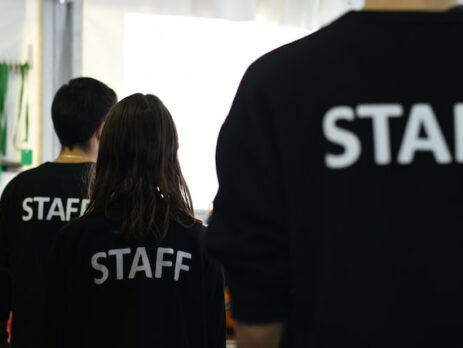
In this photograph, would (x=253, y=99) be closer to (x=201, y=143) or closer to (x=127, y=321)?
(x=127, y=321)

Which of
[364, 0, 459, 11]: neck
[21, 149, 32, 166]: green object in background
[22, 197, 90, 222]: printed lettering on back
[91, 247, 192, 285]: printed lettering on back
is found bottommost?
[91, 247, 192, 285]: printed lettering on back

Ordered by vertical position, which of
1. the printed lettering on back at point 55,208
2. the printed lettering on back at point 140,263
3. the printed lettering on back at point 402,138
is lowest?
the printed lettering on back at point 140,263

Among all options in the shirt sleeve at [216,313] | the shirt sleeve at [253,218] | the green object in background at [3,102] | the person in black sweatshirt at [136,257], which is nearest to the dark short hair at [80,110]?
the person in black sweatshirt at [136,257]

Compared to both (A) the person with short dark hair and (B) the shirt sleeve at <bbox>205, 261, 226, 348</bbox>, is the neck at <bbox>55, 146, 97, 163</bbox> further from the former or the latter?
(B) the shirt sleeve at <bbox>205, 261, 226, 348</bbox>

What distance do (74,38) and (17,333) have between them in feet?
4.74

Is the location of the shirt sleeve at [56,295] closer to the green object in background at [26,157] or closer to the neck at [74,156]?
the neck at [74,156]

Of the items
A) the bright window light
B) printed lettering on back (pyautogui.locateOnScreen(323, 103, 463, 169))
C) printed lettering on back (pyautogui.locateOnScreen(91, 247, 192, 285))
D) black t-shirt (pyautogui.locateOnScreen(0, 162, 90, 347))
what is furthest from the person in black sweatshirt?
the bright window light

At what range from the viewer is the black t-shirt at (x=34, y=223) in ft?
6.17

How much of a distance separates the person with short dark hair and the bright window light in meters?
1.08

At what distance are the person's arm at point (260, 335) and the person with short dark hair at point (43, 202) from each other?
1168 mm

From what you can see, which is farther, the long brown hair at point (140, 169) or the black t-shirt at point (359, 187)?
the long brown hair at point (140, 169)

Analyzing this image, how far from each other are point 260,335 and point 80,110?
129 centimetres

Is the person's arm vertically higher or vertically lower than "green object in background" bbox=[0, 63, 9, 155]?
lower

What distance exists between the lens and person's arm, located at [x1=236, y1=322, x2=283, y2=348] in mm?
790
